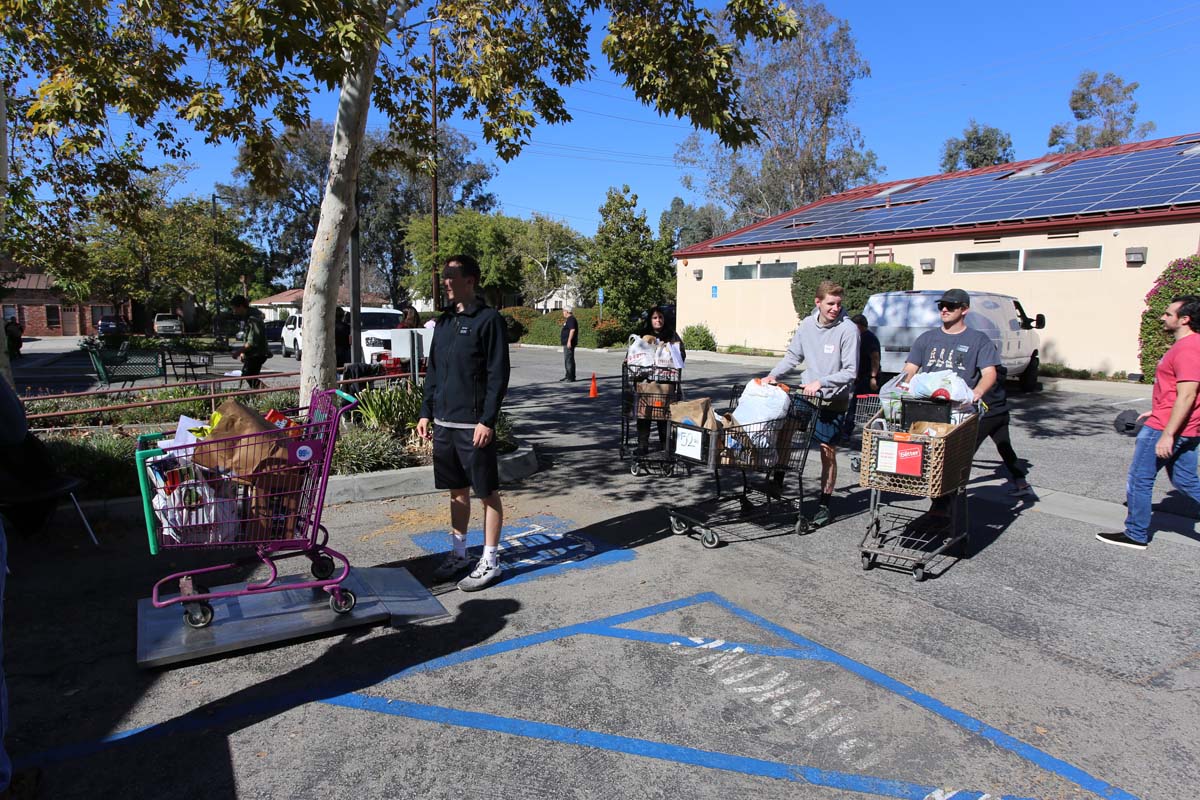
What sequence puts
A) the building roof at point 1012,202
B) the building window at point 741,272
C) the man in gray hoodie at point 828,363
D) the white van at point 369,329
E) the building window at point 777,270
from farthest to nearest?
the building window at point 741,272
the building window at point 777,270
the white van at point 369,329
the building roof at point 1012,202
the man in gray hoodie at point 828,363

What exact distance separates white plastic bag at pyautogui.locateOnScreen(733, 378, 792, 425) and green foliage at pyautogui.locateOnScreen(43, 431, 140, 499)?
5.21 metres

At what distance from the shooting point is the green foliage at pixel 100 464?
650 cm

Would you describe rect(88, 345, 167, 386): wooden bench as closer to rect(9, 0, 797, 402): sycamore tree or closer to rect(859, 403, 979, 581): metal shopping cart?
rect(9, 0, 797, 402): sycamore tree

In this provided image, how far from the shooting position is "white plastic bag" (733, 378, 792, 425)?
579cm

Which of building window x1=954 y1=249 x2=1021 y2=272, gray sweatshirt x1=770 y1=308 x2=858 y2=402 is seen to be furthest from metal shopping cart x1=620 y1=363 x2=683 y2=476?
building window x1=954 y1=249 x2=1021 y2=272

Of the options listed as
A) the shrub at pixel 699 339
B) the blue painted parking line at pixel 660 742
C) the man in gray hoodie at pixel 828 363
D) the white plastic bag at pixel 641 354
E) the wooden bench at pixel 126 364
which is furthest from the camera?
the shrub at pixel 699 339

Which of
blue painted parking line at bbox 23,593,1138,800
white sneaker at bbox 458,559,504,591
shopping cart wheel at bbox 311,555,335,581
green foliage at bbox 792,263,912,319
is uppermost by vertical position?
green foliage at bbox 792,263,912,319

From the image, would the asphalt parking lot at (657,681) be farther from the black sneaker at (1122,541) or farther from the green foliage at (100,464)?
the green foliage at (100,464)

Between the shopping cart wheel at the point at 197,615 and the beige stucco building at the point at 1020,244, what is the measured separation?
63.7 feet

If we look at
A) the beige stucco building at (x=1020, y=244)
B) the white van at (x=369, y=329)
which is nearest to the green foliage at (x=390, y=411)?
the white van at (x=369, y=329)

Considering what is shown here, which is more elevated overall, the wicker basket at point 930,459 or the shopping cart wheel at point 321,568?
the wicker basket at point 930,459

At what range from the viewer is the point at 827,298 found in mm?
6164

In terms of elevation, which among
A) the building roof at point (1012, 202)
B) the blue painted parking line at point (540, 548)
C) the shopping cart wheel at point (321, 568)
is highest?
the building roof at point (1012, 202)

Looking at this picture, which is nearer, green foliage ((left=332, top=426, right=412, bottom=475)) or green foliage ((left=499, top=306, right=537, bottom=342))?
green foliage ((left=332, top=426, right=412, bottom=475))
